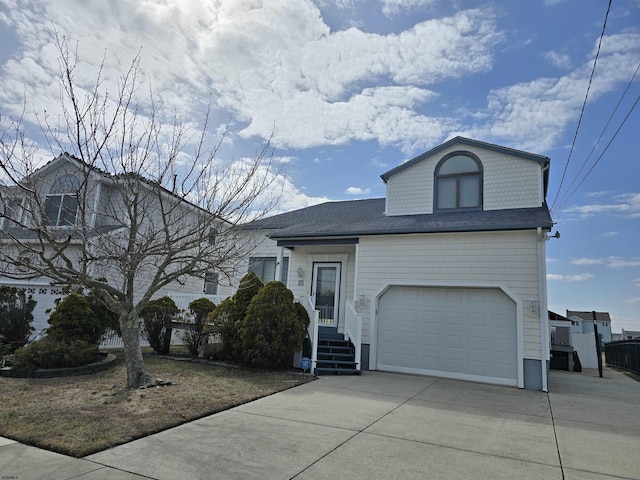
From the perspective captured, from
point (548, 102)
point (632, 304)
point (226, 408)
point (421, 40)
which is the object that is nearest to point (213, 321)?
point (226, 408)

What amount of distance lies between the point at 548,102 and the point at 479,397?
7.68 meters

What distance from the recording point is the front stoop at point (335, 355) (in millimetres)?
9656

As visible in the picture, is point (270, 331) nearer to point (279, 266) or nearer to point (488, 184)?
point (279, 266)

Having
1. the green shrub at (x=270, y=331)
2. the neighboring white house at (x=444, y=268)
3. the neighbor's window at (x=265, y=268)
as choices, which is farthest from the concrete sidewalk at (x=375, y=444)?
the neighbor's window at (x=265, y=268)

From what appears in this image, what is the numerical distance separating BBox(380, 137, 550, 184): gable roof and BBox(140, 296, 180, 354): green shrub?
7541 mm

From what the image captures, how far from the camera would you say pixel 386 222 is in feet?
38.5

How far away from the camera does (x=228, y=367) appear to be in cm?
956

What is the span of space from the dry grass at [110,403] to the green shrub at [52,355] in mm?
394

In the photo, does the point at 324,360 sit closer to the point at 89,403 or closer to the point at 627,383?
the point at 89,403

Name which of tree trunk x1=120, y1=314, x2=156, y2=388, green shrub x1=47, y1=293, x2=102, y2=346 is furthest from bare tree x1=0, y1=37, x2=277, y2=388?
green shrub x1=47, y1=293, x2=102, y2=346

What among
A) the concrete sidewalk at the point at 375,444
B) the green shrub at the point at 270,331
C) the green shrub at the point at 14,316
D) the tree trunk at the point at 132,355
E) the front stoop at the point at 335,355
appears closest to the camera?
the concrete sidewalk at the point at 375,444

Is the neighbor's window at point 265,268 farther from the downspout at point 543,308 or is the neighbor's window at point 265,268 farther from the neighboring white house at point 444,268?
the downspout at point 543,308

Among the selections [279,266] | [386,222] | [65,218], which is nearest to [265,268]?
[279,266]

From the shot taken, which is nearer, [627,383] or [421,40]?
[421,40]
